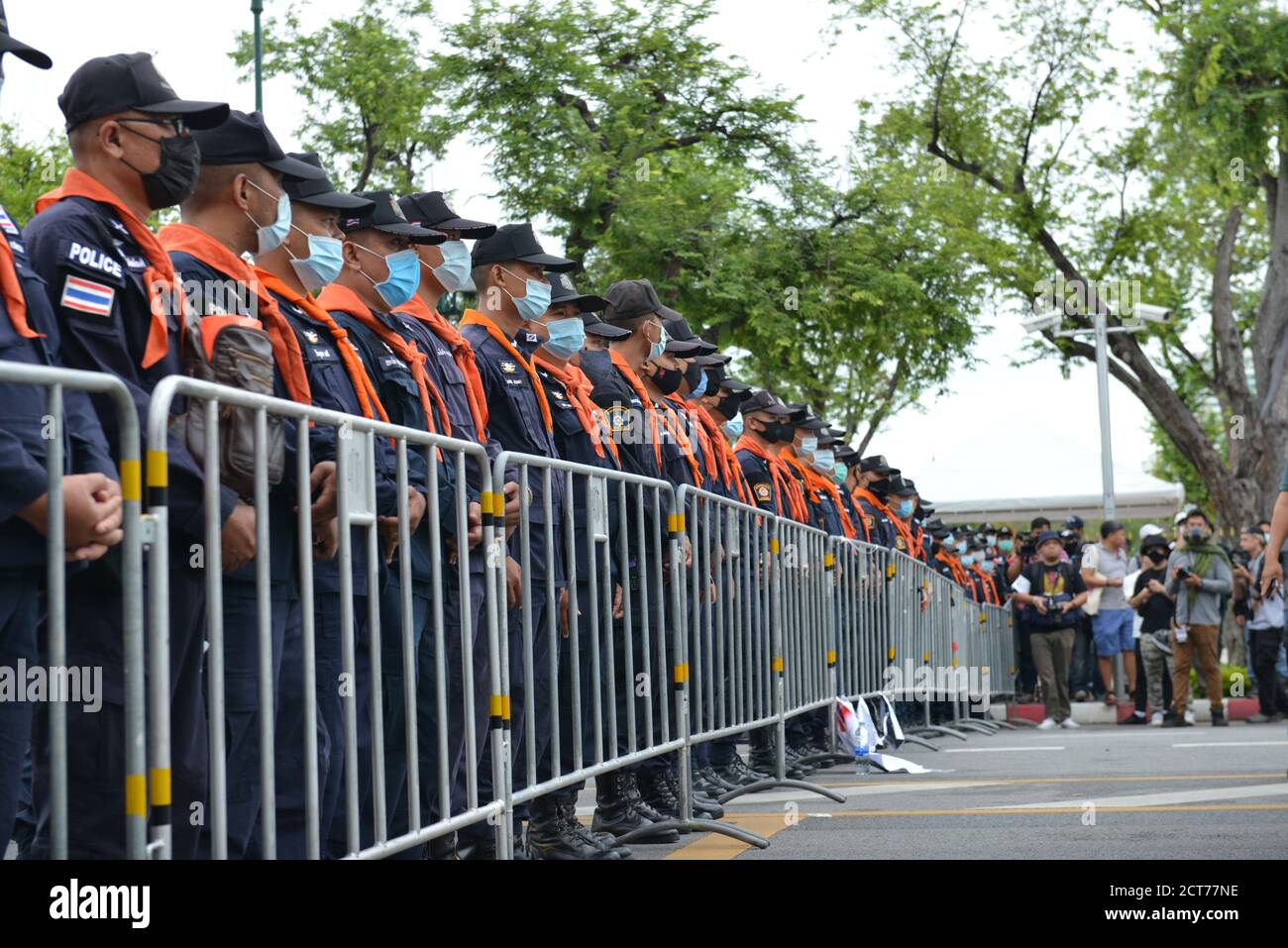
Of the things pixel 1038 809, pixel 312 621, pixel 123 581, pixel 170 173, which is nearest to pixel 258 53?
pixel 1038 809

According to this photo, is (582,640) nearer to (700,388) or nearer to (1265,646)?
(700,388)

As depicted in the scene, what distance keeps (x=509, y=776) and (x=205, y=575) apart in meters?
1.82

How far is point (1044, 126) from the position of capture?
28953 mm

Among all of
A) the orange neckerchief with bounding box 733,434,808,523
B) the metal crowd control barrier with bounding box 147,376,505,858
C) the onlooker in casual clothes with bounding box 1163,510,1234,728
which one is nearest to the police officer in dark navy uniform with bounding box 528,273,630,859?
the metal crowd control barrier with bounding box 147,376,505,858

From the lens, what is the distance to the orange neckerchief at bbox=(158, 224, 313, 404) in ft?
16.7

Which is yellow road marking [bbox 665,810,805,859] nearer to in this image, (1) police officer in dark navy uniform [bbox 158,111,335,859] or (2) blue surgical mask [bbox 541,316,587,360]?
(2) blue surgical mask [bbox 541,316,587,360]

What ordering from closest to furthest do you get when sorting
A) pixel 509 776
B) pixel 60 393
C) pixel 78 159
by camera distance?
pixel 60 393 < pixel 78 159 < pixel 509 776

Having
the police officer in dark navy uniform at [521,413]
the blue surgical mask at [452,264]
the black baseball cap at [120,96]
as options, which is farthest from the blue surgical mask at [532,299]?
the black baseball cap at [120,96]

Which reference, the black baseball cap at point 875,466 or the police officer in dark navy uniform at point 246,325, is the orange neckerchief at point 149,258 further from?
the black baseball cap at point 875,466

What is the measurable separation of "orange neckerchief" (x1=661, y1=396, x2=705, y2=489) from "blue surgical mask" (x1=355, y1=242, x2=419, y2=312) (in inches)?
109

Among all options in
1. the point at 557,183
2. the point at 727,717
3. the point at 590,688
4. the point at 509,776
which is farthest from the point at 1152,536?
the point at 509,776

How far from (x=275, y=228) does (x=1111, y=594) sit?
15683 mm
